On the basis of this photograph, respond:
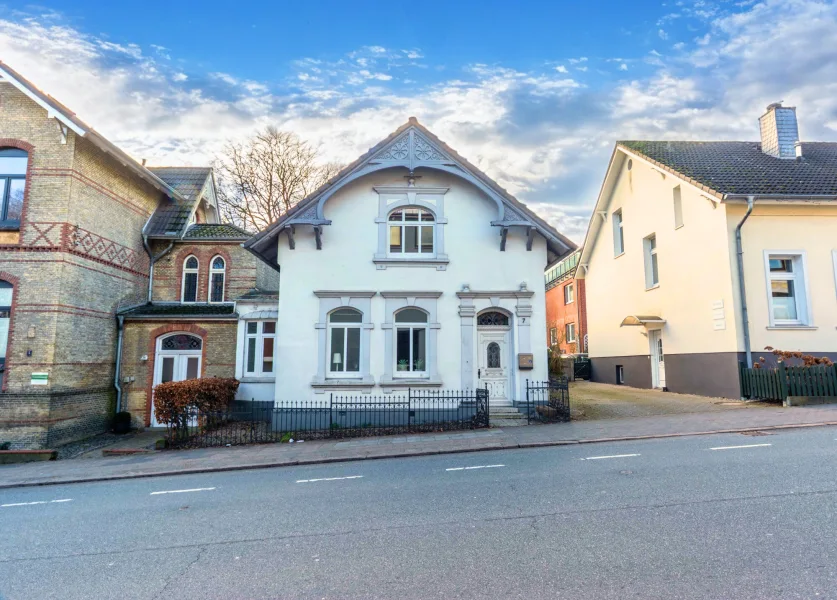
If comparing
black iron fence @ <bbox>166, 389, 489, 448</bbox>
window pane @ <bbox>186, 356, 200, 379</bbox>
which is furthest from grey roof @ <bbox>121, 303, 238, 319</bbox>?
black iron fence @ <bbox>166, 389, 489, 448</bbox>

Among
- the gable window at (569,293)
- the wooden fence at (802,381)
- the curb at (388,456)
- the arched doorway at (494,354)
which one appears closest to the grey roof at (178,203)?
the curb at (388,456)

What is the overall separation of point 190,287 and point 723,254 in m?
17.9

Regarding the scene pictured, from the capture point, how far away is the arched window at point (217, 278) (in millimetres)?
18625

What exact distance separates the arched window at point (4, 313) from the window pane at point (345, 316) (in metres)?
8.92

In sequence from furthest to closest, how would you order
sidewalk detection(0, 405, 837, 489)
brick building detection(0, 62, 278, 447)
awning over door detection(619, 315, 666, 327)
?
1. awning over door detection(619, 315, 666, 327)
2. brick building detection(0, 62, 278, 447)
3. sidewalk detection(0, 405, 837, 489)

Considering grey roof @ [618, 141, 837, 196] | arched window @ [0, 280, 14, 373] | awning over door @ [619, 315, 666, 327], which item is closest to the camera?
arched window @ [0, 280, 14, 373]

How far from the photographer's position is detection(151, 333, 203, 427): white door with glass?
16969 millimetres

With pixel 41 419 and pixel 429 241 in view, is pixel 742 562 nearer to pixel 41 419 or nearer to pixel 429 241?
pixel 429 241

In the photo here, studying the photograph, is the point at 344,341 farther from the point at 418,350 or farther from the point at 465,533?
the point at 465,533

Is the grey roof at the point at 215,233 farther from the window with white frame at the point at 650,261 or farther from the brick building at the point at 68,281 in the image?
the window with white frame at the point at 650,261

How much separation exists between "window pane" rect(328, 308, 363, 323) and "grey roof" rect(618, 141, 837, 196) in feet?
36.9

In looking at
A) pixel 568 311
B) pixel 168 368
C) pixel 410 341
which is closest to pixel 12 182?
pixel 168 368

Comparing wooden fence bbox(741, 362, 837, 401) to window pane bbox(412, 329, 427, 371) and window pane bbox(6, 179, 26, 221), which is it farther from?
window pane bbox(6, 179, 26, 221)

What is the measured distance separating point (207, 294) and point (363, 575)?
16.1 metres
